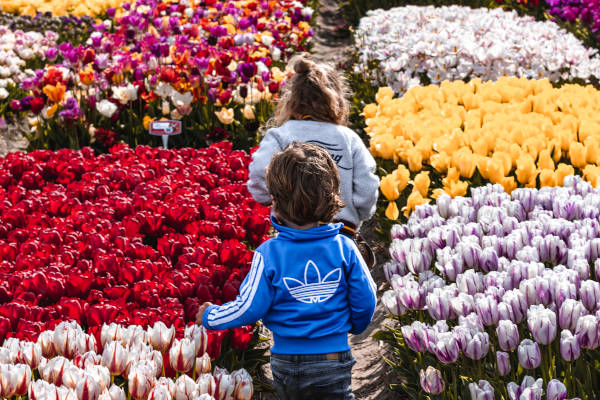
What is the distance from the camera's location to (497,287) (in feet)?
8.95

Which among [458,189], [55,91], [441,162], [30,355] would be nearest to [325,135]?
[458,189]

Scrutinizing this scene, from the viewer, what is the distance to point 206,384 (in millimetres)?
2406

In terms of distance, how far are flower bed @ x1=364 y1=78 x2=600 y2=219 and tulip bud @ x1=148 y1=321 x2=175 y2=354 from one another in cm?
174

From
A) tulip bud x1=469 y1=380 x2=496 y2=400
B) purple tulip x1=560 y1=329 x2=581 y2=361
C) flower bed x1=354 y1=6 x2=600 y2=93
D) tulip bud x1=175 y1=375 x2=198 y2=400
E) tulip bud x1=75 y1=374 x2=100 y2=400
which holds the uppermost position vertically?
purple tulip x1=560 y1=329 x2=581 y2=361

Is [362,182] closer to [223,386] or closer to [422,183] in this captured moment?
[422,183]

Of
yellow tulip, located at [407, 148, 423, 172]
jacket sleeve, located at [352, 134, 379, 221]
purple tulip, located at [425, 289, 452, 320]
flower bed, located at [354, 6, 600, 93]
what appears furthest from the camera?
flower bed, located at [354, 6, 600, 93]

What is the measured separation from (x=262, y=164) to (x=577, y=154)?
6.26 ft

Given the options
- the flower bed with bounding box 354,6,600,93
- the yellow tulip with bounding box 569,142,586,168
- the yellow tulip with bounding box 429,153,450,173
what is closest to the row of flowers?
the yellow tulip with bounding box 429,153,450,173

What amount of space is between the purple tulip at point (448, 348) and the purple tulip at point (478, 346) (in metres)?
0.04

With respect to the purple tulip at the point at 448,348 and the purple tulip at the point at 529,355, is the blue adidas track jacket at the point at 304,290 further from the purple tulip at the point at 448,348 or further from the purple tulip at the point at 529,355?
the purple tulip at the point at 529,355

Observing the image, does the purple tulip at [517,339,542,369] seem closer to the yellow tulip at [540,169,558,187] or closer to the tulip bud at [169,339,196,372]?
the tulip bud at [169,339,196,372]

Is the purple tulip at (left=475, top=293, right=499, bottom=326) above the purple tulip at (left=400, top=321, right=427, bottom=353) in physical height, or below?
above

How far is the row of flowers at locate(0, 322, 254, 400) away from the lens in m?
2.29

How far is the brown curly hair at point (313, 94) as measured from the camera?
355 cm
